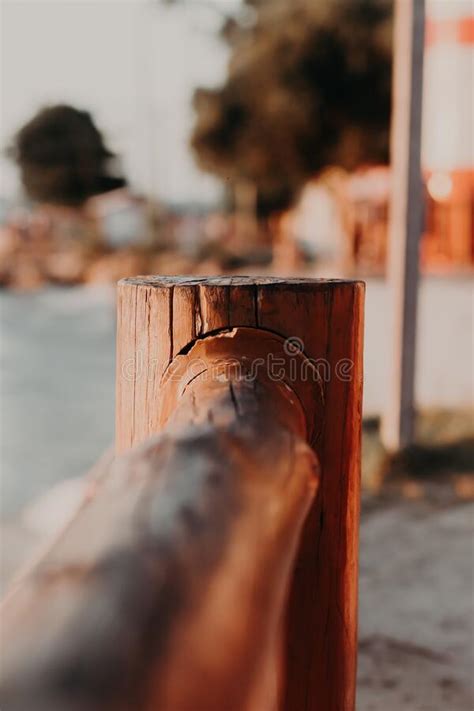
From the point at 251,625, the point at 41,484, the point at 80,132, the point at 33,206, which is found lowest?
the point at 41,484

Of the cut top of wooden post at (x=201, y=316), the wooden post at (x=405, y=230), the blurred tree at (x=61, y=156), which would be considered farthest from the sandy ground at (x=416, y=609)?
the blurred tree at (x=61, y=156)

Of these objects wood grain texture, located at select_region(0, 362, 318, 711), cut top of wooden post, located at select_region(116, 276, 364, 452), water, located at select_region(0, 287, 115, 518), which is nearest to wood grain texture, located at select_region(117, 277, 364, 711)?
cut top of wooden post, located at select_region(116, 276, 364, 452)

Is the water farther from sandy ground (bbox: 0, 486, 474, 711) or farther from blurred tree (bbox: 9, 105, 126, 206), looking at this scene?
blurred tree (bbox: 9, 105, 126, 206)

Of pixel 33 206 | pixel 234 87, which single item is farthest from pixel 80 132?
pixel 234 87

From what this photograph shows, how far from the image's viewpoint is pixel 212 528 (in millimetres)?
549

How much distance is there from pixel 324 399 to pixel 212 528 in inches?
23.0

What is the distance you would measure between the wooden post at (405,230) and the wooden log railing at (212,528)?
3750mm

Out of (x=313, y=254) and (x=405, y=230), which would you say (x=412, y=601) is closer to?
(x=405, y=230)

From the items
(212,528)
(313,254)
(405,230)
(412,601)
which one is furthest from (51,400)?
(313,254)

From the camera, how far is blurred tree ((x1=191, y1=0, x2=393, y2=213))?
17.8 m

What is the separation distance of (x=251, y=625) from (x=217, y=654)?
6 centimetres

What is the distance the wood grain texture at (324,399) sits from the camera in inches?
41.4

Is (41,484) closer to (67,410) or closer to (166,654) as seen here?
(67,410)

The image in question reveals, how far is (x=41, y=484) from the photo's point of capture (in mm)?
5918
